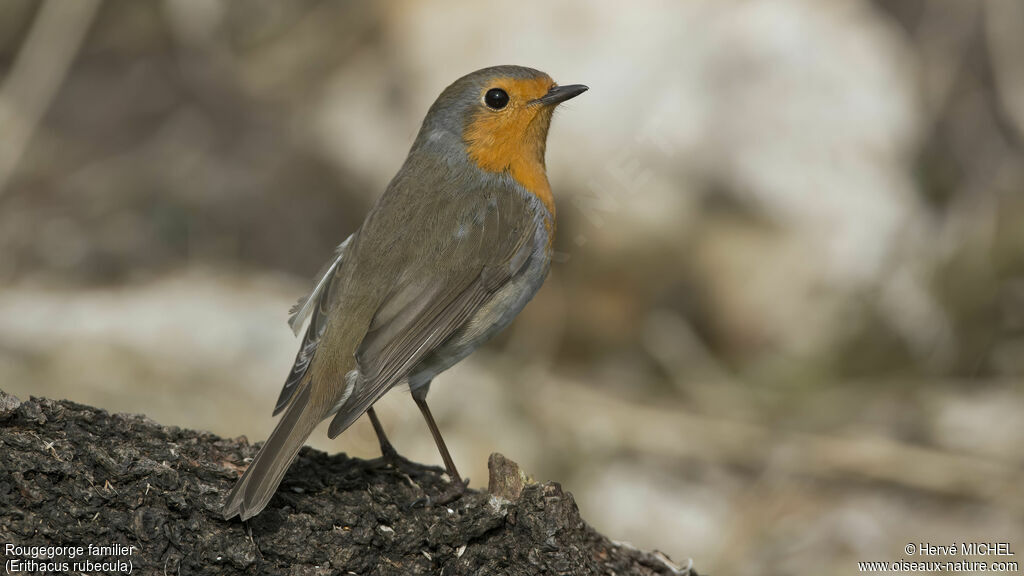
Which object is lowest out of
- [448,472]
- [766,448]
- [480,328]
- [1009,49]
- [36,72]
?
[448,472]

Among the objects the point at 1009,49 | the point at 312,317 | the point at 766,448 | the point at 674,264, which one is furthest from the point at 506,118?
the point at 1009,49

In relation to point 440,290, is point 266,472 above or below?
below

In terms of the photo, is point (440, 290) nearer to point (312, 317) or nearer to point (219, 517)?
point (312, 317)

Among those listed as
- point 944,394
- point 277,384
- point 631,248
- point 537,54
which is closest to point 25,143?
point 277,384

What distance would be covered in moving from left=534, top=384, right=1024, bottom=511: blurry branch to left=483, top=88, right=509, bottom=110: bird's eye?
2.90 m

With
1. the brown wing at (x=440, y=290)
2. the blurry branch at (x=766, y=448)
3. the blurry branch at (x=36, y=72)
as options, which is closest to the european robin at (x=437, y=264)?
the brown wing at (x=440, y=290)

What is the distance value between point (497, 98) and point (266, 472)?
191 cm

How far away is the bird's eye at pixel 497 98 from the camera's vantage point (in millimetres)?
4191

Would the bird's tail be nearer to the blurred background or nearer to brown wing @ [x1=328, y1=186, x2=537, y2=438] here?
brown wing @ [x1=328, y1=186, x2=537, y2=438]

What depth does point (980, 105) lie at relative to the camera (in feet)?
25.3

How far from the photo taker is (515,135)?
13.7 ft

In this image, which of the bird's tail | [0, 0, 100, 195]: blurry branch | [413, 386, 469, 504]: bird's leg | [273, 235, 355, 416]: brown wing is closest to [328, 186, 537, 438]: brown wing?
the bird's tail

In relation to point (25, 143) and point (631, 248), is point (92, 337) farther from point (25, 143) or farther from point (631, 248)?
point (631, 248)

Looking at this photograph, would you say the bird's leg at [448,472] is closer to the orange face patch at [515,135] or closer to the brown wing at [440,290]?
the brown wing at [440,290]
